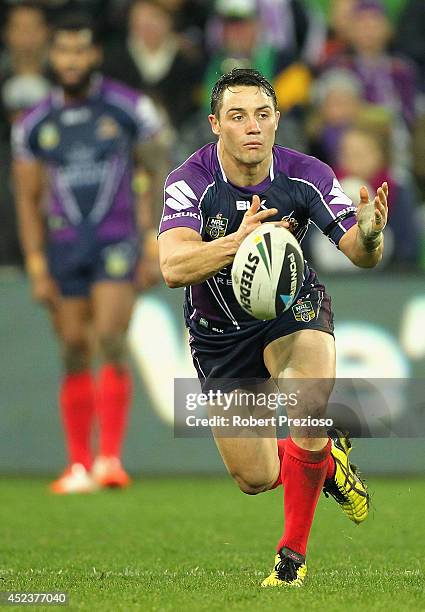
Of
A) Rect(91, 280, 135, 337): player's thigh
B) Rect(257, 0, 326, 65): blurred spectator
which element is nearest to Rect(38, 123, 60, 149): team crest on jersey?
Rect(91, 280, 135, 337): player's thigh

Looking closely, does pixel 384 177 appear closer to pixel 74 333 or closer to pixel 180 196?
pixel 74 333

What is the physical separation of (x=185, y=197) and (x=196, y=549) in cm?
199

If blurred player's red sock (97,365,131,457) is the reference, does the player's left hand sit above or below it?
above

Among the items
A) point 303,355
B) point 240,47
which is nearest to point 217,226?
point 303,355

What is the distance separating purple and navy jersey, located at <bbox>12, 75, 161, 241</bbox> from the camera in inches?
382

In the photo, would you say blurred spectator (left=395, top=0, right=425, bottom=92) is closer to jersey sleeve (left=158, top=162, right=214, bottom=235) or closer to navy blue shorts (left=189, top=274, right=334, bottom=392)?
navy blue shorts (left=189, top=274, right=334, bottom=392)

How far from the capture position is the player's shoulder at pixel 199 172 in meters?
5.69

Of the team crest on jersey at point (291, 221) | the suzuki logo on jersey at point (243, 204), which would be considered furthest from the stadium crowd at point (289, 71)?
the suzuki logo on jersey at point (243, 204)

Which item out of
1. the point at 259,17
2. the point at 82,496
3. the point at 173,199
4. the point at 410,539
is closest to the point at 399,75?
the point at 259,17

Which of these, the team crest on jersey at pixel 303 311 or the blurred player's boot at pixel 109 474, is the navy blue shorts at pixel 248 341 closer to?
the team crest on jersey at pixel 303 311

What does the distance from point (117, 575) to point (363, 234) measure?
182 centimetres

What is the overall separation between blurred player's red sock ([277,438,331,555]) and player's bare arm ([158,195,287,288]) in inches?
35.4

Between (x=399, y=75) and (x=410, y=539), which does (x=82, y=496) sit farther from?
(x=399, y=75)

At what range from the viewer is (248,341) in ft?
19.6
